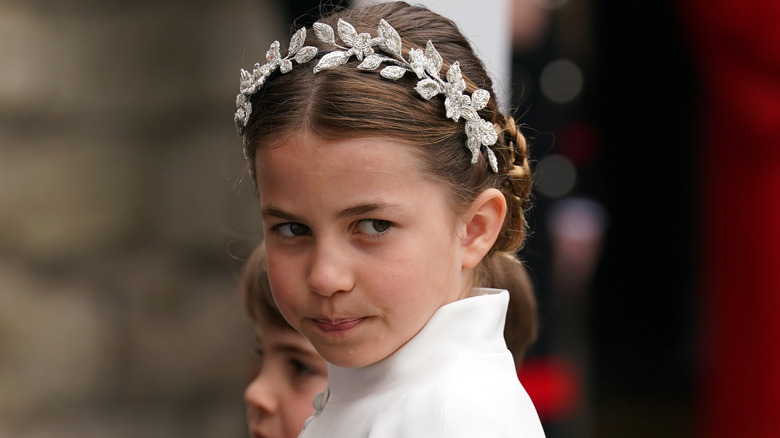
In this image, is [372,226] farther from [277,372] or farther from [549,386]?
[549,386]

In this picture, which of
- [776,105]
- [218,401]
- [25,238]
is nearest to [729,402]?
[776,105]

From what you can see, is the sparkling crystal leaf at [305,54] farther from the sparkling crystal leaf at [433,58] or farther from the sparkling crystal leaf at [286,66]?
the sparkling crystal leaf at [433,58]

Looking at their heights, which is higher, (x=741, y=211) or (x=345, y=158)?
(x=345, y=158)

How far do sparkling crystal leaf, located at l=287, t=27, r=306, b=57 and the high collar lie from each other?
0.40m

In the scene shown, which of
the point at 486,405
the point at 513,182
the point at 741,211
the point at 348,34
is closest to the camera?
the point at 486,405

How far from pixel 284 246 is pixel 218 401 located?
8.22ft

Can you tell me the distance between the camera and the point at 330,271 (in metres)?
1.23

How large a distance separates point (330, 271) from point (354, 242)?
0.05m

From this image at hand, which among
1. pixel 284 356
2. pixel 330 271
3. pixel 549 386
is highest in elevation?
pixel 330 271

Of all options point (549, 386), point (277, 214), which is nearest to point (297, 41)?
point (277, 214)

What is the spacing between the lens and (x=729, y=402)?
11.1ft

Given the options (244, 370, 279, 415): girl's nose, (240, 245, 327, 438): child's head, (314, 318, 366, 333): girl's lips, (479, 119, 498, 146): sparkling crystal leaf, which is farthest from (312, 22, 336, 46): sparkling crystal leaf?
(244, 370, 279, 415): girl's nose

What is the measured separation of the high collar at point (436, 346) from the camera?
1.31 m

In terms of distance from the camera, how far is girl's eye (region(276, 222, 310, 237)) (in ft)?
4.25
